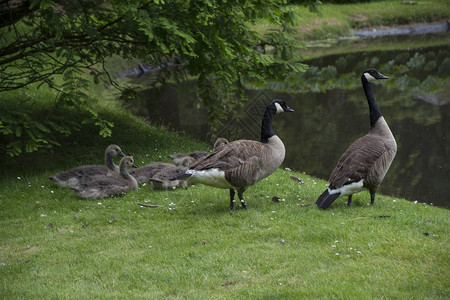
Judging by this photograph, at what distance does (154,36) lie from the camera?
12.4 m

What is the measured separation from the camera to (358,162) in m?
9.52

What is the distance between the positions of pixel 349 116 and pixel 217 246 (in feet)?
53.5

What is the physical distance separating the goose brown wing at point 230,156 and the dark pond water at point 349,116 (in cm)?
604

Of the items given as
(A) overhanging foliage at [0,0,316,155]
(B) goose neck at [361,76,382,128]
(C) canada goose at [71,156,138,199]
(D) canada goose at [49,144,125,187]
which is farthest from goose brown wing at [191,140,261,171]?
(A) overhanging foliage at [0,0,316,155]

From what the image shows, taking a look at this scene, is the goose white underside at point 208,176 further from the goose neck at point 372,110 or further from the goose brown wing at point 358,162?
the goose neck at point 372,110

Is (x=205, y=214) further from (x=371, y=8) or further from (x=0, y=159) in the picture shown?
(x=371, y=8)

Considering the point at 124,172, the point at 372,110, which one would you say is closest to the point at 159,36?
the point at 124,172

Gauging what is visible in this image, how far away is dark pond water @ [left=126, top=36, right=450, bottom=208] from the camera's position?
16.1m

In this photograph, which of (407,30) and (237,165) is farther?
(407,30)

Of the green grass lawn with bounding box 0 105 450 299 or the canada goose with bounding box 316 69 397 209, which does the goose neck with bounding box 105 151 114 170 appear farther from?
the canada goose with bounding box 316 69 397 209

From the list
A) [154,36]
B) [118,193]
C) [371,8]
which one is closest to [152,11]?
[154,36]

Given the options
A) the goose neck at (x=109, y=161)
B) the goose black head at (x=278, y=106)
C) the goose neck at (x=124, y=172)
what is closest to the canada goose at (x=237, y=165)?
the goose black head at (x=278, y=106)

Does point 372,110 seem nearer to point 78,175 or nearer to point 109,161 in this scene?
point 109,161

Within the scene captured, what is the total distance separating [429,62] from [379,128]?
89.8ft
